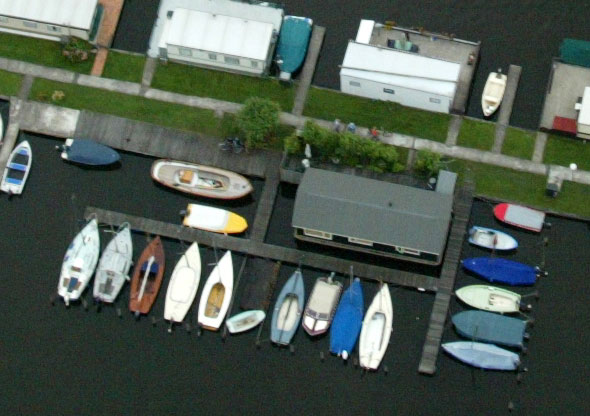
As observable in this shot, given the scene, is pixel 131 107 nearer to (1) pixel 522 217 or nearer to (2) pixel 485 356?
(1) pixel 522 217

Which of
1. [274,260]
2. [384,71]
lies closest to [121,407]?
[274,260]

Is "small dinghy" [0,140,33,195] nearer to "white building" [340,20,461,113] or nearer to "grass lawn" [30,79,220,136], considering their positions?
"grass lawn" [30,79,220,136]

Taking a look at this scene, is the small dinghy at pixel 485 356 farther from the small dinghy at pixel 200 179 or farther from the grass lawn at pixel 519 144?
the small dinghy at pixel 200 179

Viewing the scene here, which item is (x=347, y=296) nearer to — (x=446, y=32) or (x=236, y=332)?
(x=236, y=332)

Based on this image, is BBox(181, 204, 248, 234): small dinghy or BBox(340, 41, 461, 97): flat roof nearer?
BBox(340, 41, 461, 97): flat roof

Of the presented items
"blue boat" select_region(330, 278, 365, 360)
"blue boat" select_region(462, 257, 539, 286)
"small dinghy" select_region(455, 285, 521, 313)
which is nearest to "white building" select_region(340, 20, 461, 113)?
"blue boat" select_region(462, 257, 539, 286)

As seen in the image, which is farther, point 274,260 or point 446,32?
point 446,32
